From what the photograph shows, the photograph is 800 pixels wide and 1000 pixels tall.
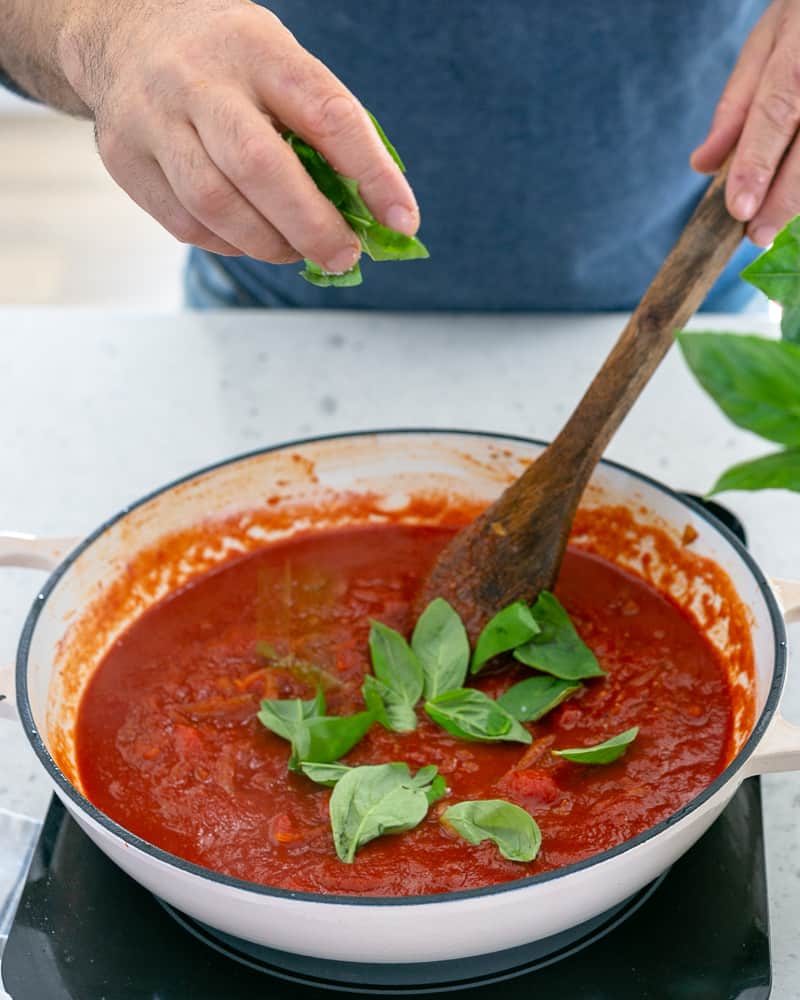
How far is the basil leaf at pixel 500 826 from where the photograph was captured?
98cm

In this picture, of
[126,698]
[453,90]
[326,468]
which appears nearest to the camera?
[126,698]

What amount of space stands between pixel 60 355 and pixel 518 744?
1.07m

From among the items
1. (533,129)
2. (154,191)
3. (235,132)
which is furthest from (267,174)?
(533,129)

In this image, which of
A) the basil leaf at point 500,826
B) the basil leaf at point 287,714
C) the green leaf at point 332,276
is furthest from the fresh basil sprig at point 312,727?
the green leaf at point 332,276

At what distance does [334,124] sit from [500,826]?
1.84 feet

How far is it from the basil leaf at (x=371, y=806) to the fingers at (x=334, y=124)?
1.46 ft

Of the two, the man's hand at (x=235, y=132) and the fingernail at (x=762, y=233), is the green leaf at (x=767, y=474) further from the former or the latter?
the fingernail at (x=762, y=233)

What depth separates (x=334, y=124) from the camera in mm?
949

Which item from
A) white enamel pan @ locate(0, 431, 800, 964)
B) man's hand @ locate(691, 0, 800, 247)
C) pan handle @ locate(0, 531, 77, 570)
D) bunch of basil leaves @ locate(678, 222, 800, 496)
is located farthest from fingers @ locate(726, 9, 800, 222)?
pan handle @ locate(0, 531, 77, 570)

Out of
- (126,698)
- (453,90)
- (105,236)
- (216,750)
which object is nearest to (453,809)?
(216,750)

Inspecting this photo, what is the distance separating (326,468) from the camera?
57.3 inches

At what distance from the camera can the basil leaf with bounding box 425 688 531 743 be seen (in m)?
1.12

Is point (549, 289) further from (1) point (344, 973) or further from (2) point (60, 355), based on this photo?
(1) point (344, 973)

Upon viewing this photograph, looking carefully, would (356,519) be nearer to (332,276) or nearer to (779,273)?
(332,276)
